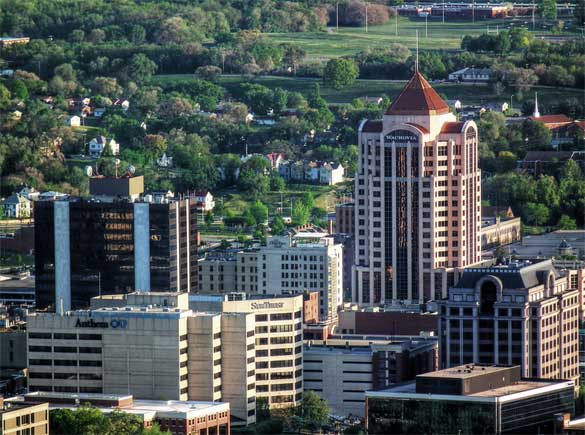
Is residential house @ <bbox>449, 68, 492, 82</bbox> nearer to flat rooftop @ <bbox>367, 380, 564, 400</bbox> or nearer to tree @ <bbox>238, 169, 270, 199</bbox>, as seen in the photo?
tree @ <bbox>238, 169, 270, 199</bbox>

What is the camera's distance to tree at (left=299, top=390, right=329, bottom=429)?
98.1 metres

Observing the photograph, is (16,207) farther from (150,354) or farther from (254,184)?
(150,354)

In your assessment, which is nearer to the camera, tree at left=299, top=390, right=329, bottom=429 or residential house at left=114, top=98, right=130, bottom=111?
tree at left=299, top=390, right=329, bottom=429

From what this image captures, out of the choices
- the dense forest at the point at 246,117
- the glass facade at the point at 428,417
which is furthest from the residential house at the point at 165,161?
the glass facade at the point at 428,417

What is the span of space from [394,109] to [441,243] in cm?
553

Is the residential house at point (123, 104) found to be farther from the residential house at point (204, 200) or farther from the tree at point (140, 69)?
the residential house at point (204, 200)

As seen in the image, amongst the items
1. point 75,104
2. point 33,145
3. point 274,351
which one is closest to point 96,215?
point 274,351

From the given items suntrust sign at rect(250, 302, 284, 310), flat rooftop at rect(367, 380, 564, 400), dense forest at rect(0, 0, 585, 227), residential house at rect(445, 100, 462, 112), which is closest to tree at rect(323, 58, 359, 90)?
dense forest at rect(0, 0, 585, 227)

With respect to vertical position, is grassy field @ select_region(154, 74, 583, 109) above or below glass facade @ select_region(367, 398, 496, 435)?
above

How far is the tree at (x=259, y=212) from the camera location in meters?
150

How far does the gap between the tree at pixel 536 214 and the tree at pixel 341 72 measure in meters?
41.3

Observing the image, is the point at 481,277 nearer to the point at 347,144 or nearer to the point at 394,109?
the point at 394,109

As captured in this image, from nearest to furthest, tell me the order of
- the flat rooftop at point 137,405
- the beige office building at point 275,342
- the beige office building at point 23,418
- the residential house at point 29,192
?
1. the beige office building at point 23,418
2. the flat rooftop at point 137,405
3. the beige office building at point 275,342
4. the residential house at point 29,192

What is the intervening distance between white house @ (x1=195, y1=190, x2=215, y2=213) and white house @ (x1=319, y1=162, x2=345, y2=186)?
21.8 ft
